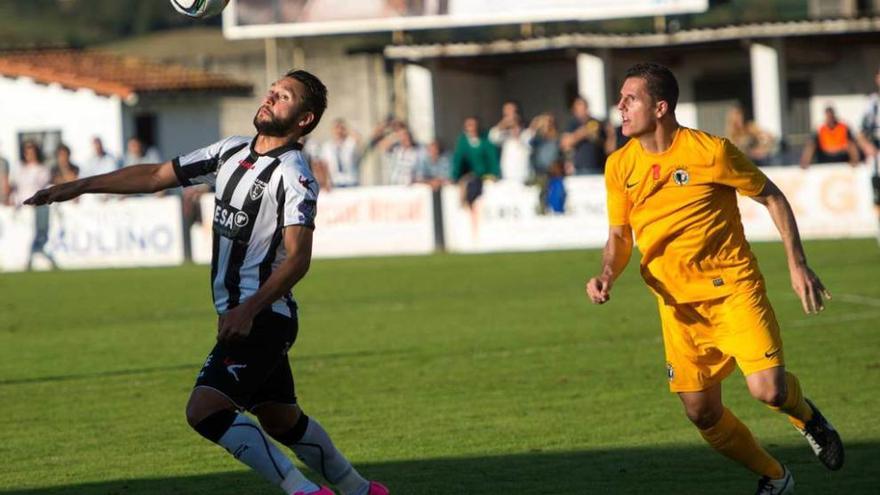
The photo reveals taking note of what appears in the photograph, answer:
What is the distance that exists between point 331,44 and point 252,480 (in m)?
43.3

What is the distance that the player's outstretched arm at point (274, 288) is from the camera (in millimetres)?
7062

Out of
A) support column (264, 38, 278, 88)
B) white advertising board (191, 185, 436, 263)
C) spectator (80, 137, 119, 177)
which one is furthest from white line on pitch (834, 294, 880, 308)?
support column (264, 38, 278, 88)

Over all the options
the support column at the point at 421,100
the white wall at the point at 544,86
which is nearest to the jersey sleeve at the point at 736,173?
the support column at the point at 421,100

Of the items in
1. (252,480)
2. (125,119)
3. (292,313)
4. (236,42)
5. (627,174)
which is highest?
(236,42)

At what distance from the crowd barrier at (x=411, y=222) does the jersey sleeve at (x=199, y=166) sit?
1927cm

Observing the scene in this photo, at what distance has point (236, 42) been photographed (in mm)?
56719

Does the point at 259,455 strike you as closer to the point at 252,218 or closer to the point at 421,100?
the point at 252,218

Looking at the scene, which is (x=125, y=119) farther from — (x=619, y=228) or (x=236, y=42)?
(x=619, y=228)

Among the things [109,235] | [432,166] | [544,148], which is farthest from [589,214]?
[109,235]

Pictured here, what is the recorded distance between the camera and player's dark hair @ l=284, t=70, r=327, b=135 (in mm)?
7441

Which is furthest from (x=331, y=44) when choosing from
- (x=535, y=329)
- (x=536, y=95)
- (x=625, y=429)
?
(x=625, y=429)

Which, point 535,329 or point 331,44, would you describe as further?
point 331,44

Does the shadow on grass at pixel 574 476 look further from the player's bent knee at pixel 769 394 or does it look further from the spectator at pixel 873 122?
the spectator at pixel 873 122

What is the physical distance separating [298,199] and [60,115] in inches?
1366
